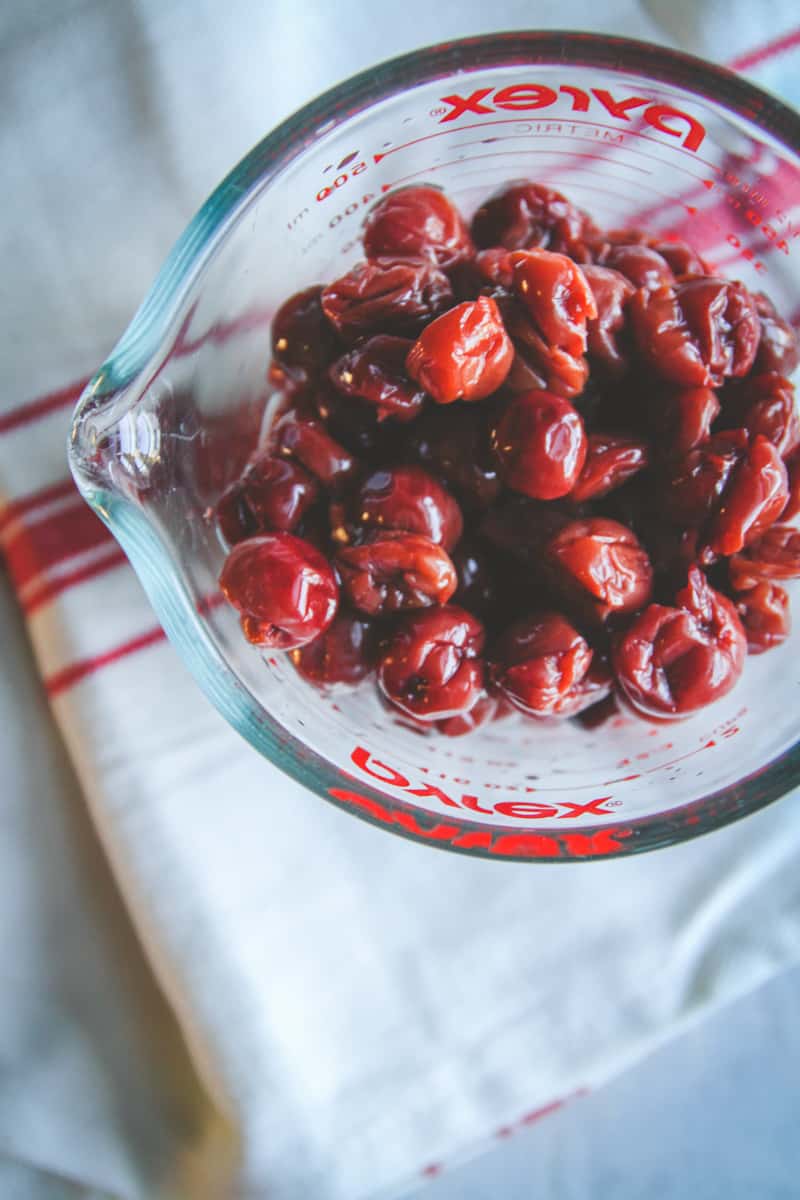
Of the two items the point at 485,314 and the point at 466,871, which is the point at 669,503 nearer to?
the point at 485,314

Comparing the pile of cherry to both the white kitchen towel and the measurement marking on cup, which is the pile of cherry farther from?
the white kitchen towel

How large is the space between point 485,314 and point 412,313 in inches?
4.1

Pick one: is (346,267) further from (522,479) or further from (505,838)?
(505,838)

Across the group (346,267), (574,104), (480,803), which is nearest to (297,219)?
(346,267)

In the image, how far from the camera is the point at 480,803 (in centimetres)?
107

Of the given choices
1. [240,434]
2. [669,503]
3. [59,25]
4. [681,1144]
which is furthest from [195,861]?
[59,25]

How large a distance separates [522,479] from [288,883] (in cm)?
76

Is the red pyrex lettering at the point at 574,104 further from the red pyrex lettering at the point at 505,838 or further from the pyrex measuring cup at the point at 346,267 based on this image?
the red pyrex lettering at the point at 505,838

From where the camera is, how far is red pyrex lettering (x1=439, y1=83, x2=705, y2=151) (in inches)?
40.9

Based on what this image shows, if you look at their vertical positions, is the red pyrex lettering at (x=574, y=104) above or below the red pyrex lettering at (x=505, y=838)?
above

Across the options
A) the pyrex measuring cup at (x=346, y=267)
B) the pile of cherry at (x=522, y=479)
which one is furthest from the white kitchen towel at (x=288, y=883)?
the pile of cherry at (x=522, y=479)

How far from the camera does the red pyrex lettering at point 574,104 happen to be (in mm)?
1040

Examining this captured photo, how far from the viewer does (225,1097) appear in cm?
140

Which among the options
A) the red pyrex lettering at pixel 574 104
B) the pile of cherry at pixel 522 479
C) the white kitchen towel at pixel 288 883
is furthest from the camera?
the white kitchen towel at pixel 288 883
